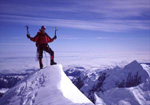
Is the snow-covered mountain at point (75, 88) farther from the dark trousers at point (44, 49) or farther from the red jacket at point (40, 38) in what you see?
the red jacket at point (40, 38)

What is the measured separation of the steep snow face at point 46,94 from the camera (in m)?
7.66

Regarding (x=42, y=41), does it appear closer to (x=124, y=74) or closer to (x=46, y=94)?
(x=46, y=94)

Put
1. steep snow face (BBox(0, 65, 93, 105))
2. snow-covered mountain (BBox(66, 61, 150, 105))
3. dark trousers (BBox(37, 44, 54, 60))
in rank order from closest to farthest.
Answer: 1. steep snow face (BBox(0, 65, 93, 105))
2. dark trousers (BBox(37, 44, 54, 60))
3. snow-covered mountain (BBox(66, 61, 150, 105))

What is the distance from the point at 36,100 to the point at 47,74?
10.1ft

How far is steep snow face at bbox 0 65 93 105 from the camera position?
7656 millimetres

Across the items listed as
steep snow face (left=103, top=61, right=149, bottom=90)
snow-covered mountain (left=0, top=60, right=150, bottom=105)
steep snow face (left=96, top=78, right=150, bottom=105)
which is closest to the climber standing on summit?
snow-covered mountain (left=0, top=60, right=150, bottom=105)

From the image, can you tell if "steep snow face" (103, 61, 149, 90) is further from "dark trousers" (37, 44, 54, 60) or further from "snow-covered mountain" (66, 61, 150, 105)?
"dark trousers" (37, 44, 54, 60)

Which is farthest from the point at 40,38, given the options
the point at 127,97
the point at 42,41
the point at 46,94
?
the point at 127,97

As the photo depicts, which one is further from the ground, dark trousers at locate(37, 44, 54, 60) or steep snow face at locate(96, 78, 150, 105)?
dark trousers at locate(37, 44, 54, 60)

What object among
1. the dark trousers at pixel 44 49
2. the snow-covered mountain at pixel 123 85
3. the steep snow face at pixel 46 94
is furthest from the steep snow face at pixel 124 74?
the steep snow face at pixel 46 94

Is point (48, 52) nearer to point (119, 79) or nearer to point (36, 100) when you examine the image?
point (36, 100)

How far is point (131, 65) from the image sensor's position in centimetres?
17512

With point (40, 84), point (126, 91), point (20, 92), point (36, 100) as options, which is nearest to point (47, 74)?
point (40, 84)

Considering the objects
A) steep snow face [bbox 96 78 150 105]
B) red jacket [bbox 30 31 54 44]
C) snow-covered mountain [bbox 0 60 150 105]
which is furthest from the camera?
steep snow face [bbox 96 78 150 105]
